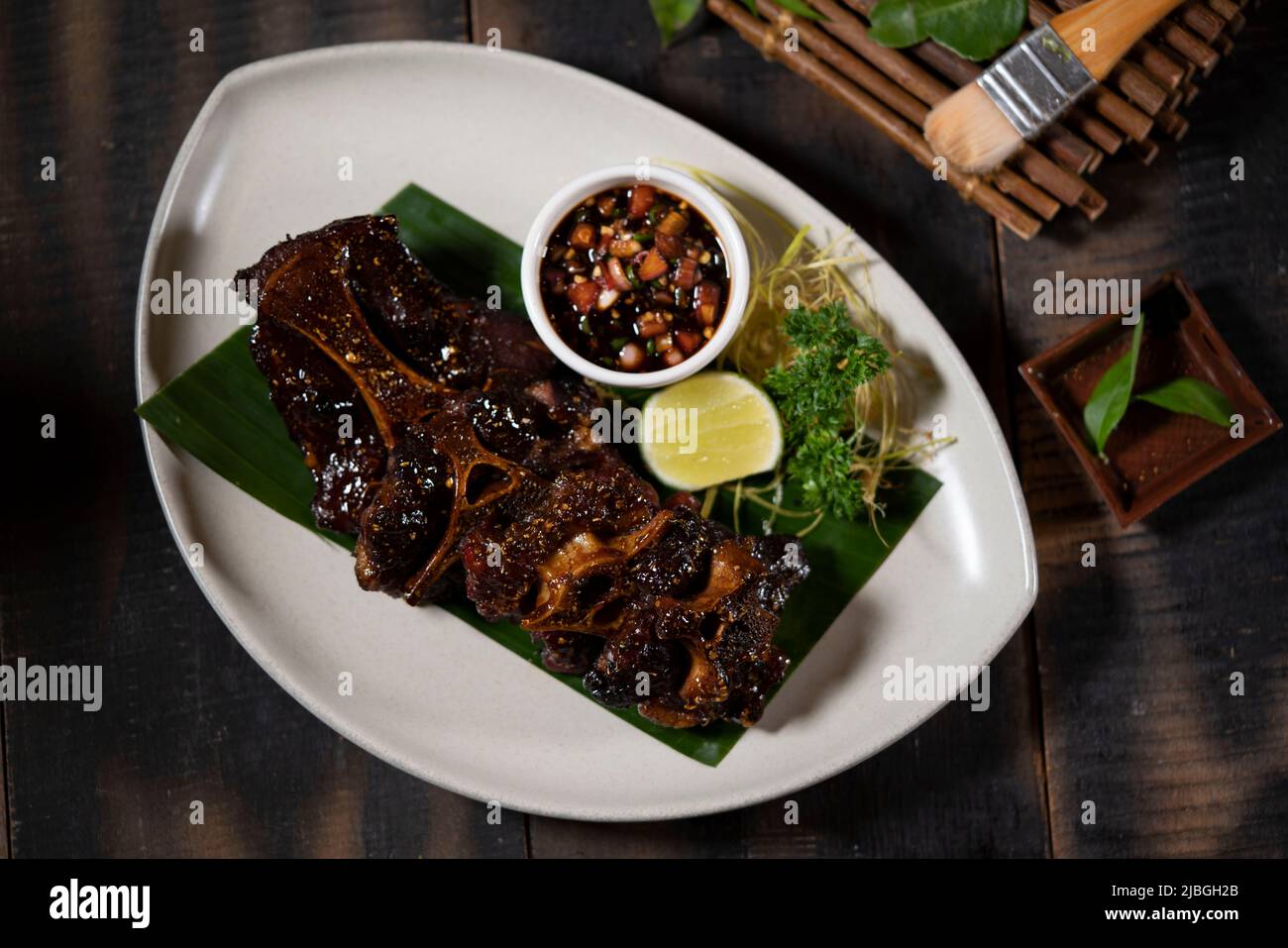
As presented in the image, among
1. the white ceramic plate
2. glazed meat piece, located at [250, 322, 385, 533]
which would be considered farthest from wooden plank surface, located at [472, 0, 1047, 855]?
glazed meat piece, located at [250, 322, 385, 533]

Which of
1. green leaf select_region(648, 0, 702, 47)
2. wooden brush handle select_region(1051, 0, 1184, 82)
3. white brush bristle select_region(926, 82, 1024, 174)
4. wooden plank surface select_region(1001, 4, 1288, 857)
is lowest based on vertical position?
wooden plank surface select_region(1001, 4, 1288, 857)

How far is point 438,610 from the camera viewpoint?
4.49m

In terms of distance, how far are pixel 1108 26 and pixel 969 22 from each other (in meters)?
0.61

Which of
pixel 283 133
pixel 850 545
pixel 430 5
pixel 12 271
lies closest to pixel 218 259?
pixel 283 133

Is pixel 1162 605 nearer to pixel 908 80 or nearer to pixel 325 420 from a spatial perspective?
pixel 908 80

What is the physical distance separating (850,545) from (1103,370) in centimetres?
147

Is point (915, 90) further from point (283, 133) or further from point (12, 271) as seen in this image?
point (12, 271)

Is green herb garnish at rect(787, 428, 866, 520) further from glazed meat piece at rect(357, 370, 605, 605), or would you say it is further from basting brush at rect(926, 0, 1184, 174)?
basting brush at rect(926, 0, 1184, 174)

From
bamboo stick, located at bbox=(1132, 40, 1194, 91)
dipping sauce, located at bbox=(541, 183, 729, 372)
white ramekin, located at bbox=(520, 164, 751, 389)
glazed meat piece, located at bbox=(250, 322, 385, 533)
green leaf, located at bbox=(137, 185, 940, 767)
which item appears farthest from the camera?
bamboo stick, located at bbox=(1132, 40, 1194, 91)

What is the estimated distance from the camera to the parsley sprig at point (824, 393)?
13.9ft

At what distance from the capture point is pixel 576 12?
4906mm

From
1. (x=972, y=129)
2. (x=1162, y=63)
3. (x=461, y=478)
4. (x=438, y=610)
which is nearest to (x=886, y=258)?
(x=972, y=129)

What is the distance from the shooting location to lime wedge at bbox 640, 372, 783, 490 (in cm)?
434

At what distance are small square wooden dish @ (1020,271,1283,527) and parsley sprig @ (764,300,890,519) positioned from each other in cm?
81
